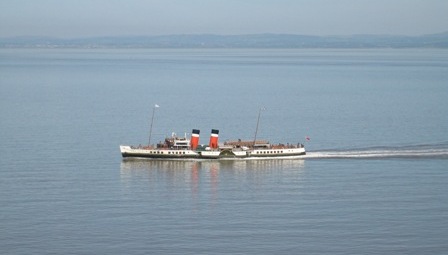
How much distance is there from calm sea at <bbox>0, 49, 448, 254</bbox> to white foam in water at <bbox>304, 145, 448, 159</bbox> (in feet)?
0.25

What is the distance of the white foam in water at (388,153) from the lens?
198 feet

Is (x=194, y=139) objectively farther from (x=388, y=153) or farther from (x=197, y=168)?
(x=388, y=153)

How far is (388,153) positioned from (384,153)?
11.0 inches

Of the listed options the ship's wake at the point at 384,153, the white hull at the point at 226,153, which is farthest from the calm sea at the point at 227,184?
the white hull at the point at 226,153

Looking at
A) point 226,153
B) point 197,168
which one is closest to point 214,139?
point 226,153

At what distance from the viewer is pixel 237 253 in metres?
37.6

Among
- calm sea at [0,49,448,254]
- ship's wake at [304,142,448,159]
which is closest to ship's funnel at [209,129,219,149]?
calm sea at [0,49,448,254]

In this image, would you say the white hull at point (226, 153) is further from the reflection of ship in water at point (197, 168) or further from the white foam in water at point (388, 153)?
the white foam in water at point (388, 153)

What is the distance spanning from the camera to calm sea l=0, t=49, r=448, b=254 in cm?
3959

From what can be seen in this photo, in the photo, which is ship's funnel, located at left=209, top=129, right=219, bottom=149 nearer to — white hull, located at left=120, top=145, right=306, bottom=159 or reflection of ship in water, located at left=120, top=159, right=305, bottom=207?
white hull, located at left=120, top=145, right=306, bottom=159

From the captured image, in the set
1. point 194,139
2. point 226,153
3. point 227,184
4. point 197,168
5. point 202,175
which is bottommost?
point 227,184

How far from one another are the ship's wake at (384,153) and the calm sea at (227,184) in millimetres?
75

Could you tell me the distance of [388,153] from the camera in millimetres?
60875

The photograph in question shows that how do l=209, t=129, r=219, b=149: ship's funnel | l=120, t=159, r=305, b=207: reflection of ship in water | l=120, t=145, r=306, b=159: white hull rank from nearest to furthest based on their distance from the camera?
1. l=120, t=159, r=305, b=207: reflection of ship in water
2. l=120, t=145, r=306, b=159: white hull
3. l=209, t=129, r=219, b=149: ship's funnel
